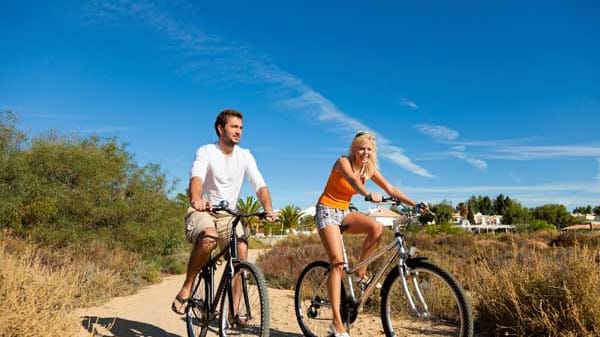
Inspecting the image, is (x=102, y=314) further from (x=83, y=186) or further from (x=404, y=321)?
(x=83, y=186)

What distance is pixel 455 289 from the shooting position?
379 cm

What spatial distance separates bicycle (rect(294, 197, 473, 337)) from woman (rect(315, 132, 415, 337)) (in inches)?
4.5

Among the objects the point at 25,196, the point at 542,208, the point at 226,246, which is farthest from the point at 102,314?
the point at 542,208

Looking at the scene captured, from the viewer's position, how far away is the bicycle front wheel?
3.81 meters

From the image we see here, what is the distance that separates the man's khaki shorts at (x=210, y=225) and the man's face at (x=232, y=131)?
73cm

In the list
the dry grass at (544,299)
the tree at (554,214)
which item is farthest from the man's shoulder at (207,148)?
the tree at (554,214)

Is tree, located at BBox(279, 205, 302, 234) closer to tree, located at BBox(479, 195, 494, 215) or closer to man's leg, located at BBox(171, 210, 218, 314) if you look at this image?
man's leg, located at BBox(171, 210, 218, 314)

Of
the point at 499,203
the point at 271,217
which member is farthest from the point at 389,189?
the point at 499,203

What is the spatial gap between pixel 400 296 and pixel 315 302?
1.14 metres

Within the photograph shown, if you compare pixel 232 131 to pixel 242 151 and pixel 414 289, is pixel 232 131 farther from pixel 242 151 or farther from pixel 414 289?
pixel 414 289

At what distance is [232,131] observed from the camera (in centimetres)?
479

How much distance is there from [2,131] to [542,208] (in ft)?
284

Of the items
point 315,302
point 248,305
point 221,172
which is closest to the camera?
point 248,305

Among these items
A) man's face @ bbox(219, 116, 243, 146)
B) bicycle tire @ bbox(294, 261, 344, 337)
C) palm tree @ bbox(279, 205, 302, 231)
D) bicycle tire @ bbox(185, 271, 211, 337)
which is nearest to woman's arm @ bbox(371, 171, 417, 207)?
bicycle tire @ bbox(294, 261, 344, 337)
